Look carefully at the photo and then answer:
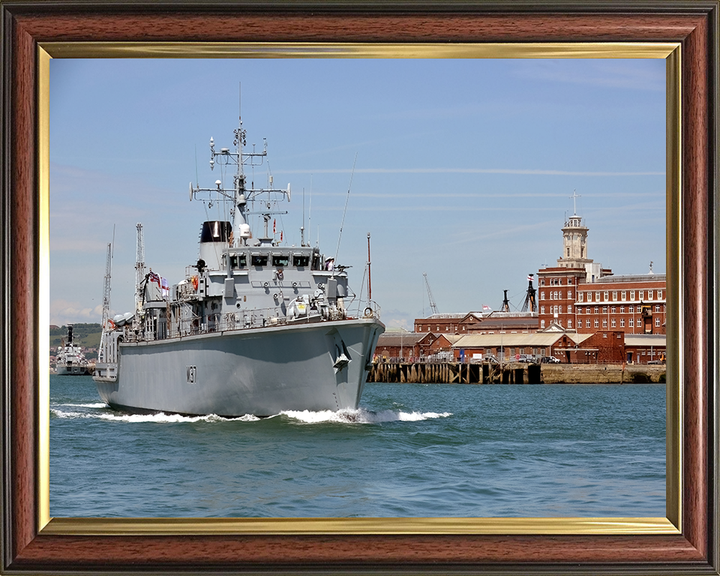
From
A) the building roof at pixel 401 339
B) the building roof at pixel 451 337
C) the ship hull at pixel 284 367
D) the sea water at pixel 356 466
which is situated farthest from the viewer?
the building roof at pixel 401 339

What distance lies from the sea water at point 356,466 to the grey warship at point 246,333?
0.77 meters

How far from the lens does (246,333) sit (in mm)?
26203

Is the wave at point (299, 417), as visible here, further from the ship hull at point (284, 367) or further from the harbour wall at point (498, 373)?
the harbour wall at point (498, 373)

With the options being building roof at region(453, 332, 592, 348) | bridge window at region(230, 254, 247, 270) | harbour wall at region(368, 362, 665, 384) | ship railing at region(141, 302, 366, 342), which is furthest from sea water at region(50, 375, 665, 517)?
building roof at region(453, 332, 592, 348)

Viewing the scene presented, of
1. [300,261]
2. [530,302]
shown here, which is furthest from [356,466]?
[530,302]

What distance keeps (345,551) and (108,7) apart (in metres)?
4.04

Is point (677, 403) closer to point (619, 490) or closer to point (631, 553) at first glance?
point (631, 553)

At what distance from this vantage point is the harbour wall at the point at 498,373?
74438 millimetres

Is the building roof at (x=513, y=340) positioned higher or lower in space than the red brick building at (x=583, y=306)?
lower

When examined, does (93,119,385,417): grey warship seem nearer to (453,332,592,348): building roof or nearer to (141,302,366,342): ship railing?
(141,302,366,342): ship railing

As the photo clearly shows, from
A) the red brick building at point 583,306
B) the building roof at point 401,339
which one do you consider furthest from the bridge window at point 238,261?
the building roof at point 401,339

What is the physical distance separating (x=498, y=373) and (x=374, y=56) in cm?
8442

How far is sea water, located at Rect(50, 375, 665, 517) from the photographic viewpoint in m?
10.0

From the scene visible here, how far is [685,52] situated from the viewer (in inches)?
249
